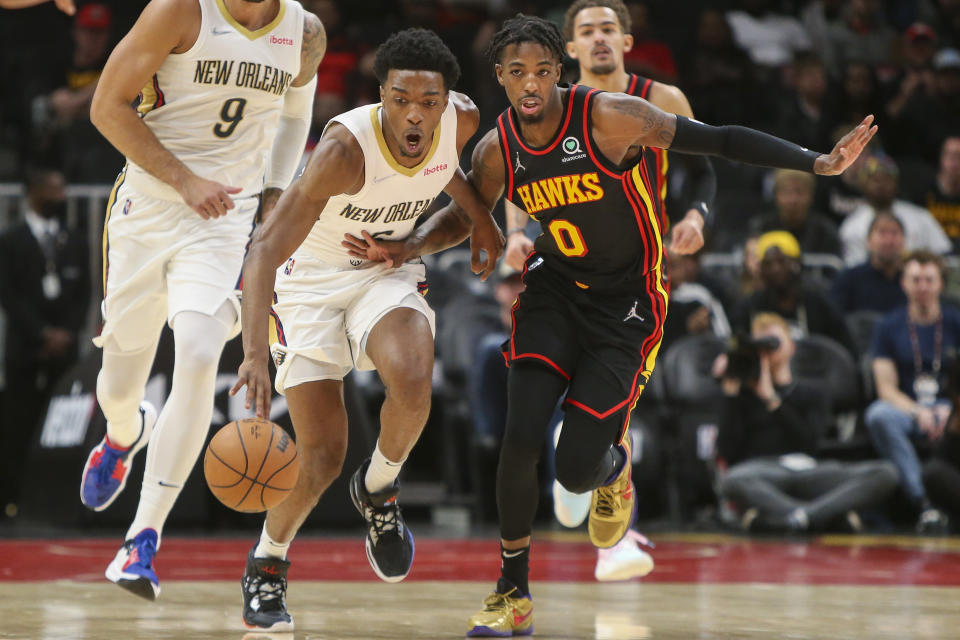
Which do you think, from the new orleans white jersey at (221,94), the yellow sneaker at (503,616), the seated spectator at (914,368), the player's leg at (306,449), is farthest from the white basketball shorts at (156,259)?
the seated spectator at (914,368)

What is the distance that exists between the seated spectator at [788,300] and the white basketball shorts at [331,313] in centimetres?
513

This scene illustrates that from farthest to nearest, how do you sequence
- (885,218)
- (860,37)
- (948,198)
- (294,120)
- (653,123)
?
(860,37)
(948,198)
(885,218)
(294,120)
(653,123)

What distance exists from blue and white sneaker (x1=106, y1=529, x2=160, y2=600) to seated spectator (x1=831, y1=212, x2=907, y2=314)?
7.26 metres

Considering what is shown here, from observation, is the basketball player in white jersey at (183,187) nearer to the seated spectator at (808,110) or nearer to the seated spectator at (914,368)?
the seated spectator at (914,368)

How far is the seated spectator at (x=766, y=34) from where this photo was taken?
551 inches

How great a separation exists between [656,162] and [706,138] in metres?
1.34

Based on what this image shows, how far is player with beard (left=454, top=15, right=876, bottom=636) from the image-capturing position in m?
4.98

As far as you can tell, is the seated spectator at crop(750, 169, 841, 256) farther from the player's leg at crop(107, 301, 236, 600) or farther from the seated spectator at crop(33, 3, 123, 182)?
the player's leg at crop(107, 301, 236, 600)

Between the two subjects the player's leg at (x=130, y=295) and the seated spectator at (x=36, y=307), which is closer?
the player's leg at (x=130, y=295)

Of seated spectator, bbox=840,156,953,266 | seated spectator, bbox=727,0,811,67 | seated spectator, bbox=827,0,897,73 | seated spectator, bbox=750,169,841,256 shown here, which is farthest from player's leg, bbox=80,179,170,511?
seated spectator, bbox=827,0,897,73

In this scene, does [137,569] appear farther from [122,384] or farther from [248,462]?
[122,384]

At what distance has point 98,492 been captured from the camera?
6.13 meters

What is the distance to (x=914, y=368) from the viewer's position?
1000 cm

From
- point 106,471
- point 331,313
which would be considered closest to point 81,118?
point 106,471
